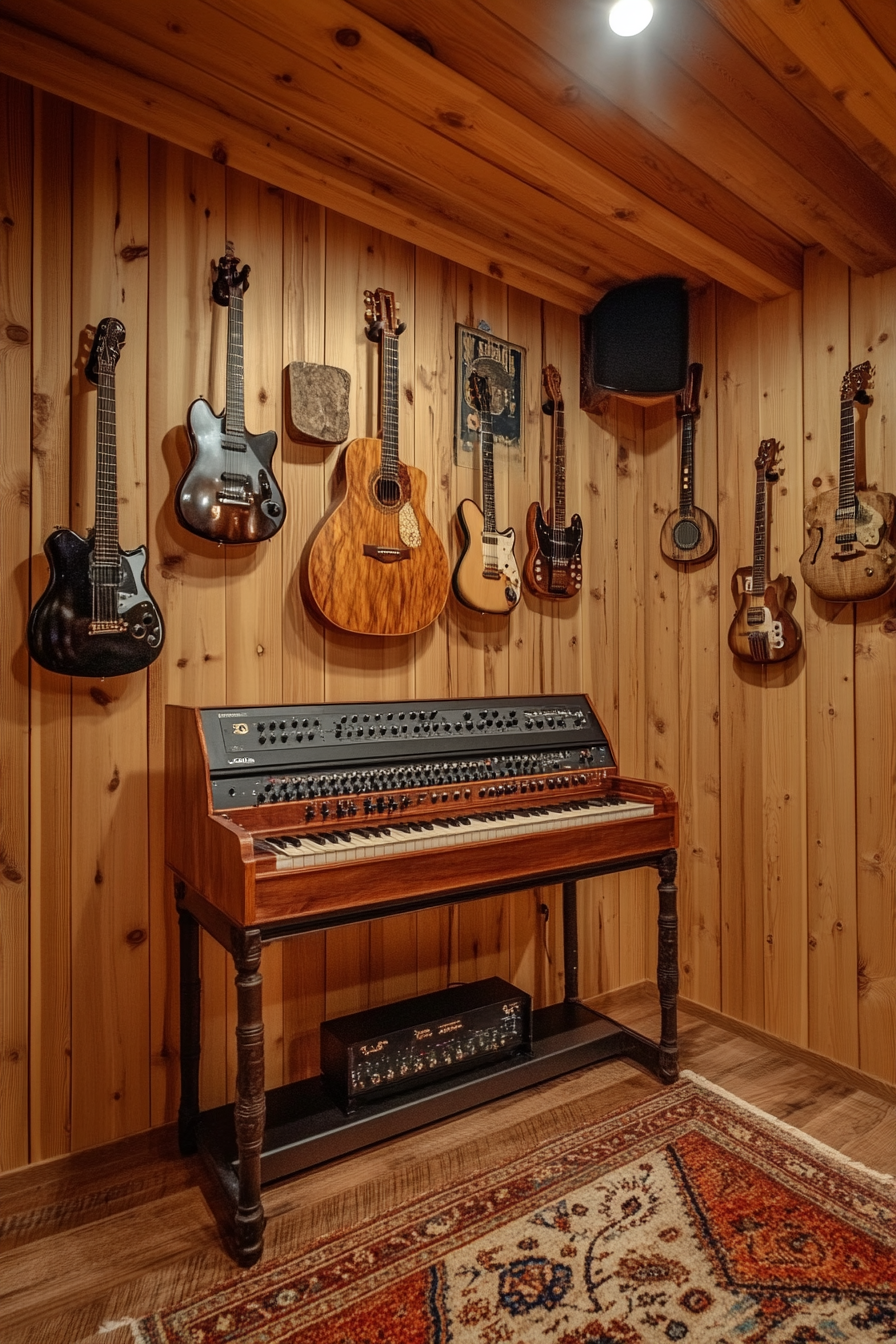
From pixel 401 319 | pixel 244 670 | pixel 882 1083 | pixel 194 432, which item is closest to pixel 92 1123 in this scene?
pixel 244 670

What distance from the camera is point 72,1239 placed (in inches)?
67.2

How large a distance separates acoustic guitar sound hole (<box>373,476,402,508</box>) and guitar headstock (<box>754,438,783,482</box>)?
1.29 m

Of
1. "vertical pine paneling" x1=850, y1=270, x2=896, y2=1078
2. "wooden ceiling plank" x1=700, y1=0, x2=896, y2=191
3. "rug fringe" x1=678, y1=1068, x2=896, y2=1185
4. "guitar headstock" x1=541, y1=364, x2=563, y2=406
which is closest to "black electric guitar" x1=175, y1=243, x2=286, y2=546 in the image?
"guitar headstock" x1=541, y1=364, x2=563, y2=406

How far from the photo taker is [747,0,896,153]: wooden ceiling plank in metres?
1.55

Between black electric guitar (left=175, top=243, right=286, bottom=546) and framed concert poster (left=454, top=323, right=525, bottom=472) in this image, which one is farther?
framed concert poster (left=454, top=323, right=525, bottom=472)

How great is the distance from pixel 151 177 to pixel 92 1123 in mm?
2509

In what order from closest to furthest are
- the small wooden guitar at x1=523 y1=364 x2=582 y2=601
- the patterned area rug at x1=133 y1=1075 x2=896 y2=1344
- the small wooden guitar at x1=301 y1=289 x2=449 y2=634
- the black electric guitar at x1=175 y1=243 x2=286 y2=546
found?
the patterned area rug at x1=133 y1=1075 x2=896 y2=1344 → the black electric guitar at x1=175 y1=243 x2=286 y2=546 → the small wooden guitar at x1=301 y1=289 x2=449 y2=634 → the small wooden guitar at x1=523 y1=364 x2=582 y2=601

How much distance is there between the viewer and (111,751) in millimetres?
2033

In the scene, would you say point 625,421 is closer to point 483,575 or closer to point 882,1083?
point 483,575

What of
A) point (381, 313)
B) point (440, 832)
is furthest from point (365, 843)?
point (381, 313)

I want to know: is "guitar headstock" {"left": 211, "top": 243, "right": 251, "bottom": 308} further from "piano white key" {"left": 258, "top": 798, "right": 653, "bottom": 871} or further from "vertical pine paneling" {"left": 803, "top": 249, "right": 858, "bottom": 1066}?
"vertical pine paneling" {"left": 803, "top": 249, "right": 858, "bottom": 1066}

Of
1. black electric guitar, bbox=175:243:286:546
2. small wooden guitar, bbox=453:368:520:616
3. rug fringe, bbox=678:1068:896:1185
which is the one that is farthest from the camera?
small wooden guitar, bbox=453:368:520:616

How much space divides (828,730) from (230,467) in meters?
2.02

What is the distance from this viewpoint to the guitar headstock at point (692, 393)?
293 cm
